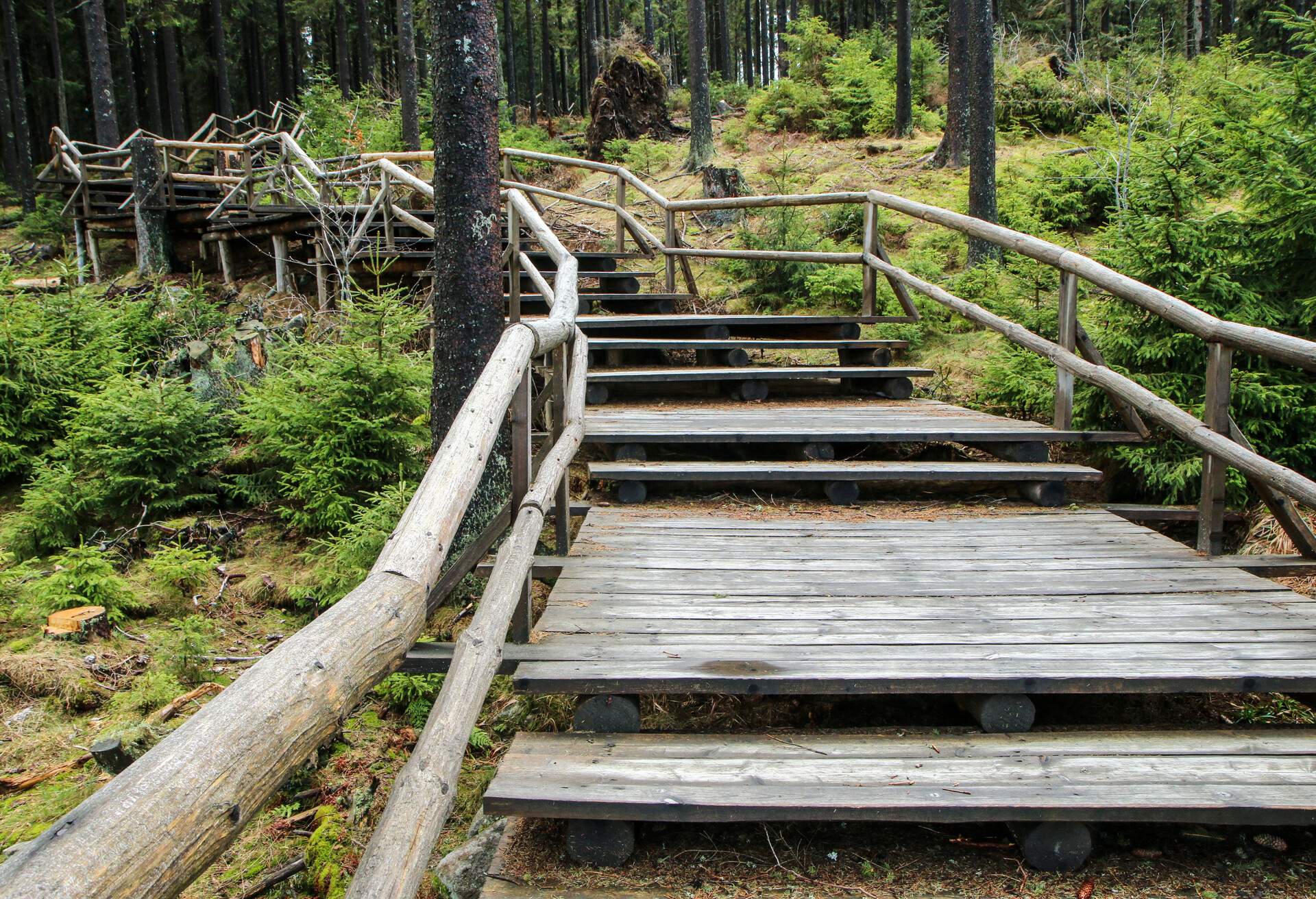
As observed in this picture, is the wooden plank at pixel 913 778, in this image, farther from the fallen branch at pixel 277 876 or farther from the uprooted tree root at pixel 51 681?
the uprooted tree root at pixel 51 681

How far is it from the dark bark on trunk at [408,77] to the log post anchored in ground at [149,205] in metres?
5.57

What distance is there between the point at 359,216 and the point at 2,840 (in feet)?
29.1

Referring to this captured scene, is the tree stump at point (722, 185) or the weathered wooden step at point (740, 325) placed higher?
the tree stump at point (722, 185)

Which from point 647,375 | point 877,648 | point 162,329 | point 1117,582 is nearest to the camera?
point 877,648

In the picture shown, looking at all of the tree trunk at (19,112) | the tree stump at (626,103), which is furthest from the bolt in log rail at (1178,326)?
the tree trunk at (19,112)

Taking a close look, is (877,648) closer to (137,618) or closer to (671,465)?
(671,465)

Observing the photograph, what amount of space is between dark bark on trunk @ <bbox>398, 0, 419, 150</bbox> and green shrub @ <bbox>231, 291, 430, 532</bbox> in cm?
1259

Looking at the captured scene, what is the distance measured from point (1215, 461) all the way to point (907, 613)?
206 centimetres

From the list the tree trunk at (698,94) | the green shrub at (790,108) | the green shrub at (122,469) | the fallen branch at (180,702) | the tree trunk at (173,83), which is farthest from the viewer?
the tree trunk at (173,83)

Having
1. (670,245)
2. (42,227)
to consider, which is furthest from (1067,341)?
(42,227)

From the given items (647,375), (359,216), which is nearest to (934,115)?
(359,216)

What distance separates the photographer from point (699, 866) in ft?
8.39

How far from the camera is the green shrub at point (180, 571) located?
6363 millimetres

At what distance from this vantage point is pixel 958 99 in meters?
15.5
